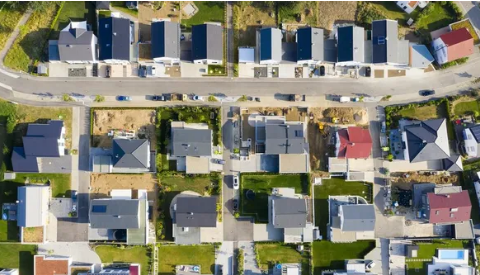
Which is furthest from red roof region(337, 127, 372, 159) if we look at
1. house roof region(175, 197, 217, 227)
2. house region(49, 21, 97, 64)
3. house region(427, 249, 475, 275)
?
house region(49, 21, 97, 64)

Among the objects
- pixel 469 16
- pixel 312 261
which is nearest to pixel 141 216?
pixel 312 261

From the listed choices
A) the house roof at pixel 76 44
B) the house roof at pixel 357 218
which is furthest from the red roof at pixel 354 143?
the house roof at pixel 76 44

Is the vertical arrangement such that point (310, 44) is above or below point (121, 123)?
above

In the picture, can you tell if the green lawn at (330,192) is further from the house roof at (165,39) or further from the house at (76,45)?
the house at (76,45)

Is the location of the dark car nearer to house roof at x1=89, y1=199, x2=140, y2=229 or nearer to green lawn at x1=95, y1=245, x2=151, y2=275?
house roof at x1=89, y1=199, x2=140, y2=229

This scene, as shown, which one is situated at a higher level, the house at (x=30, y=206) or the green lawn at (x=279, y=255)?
the house at (x=30, y=206)

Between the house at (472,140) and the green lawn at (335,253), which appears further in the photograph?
the green lawn at (335,253)

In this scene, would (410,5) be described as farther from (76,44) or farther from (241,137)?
(76,44)

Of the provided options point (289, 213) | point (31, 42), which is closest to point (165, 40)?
point (31, 42)
